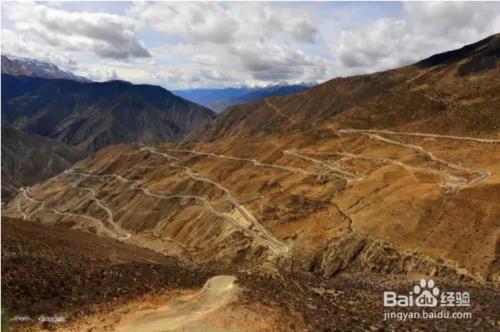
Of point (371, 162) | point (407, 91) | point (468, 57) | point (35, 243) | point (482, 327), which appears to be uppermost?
point (468, 57)

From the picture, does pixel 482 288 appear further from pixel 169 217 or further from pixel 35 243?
pixel 169 217

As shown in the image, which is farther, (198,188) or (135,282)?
(198,188)

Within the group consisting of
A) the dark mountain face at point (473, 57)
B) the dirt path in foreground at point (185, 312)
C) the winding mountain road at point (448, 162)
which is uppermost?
the dark mountain face at point (473, 57)

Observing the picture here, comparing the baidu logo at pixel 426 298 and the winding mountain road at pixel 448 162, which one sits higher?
the winding mountain road at pixel 448 162

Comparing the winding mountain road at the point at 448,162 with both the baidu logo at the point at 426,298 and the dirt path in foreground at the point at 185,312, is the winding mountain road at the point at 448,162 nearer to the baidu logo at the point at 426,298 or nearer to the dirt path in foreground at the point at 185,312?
the baidu logo at the point at 426,298

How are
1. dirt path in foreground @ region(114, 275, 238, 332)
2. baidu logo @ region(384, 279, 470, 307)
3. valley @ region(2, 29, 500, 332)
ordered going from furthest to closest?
baidu logo @ region(384, 279, 470, 307)
valley @ region(2, 29, 500, 332)
dirt path in foreground @ region(114, 275, 238, 332)

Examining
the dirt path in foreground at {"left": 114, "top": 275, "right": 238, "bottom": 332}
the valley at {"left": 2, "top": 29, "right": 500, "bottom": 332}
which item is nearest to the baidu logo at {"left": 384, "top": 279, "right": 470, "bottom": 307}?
the valley at {"left": 2, "top": 29, "right": 500, "bottom": 332}

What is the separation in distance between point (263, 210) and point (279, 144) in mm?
43259

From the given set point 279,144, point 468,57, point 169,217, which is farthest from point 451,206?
point 468,57

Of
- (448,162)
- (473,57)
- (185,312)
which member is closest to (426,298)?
(185,312)

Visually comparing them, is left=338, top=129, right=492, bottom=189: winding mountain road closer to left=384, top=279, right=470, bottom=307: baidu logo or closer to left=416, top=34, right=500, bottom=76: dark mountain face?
left=384, top=279, right=470, bottom=307: baidu logo

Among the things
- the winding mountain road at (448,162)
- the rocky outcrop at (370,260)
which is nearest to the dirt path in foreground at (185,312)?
the rocky outcrop at (370,260)

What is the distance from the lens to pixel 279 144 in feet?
368

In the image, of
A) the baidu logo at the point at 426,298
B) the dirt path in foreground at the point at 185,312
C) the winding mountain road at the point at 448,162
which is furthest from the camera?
the winding mountain road at the point at 448,162
